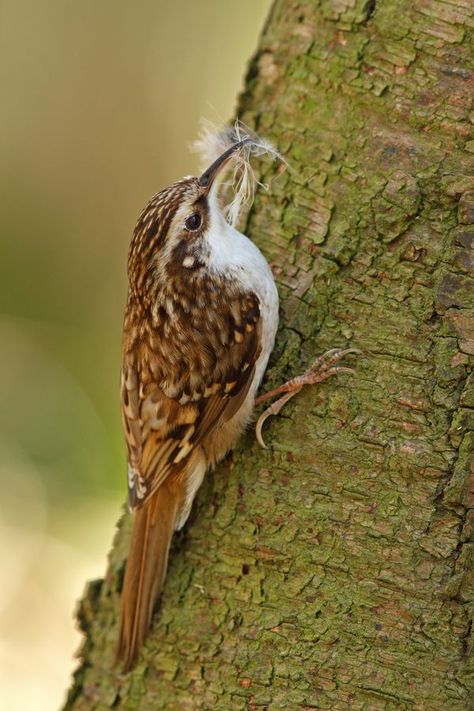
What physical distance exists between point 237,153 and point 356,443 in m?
0.90

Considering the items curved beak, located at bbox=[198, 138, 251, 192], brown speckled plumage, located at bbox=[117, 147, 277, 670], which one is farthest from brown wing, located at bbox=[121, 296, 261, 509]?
curved beak, located at bbox=[198, 138, 251, 192]

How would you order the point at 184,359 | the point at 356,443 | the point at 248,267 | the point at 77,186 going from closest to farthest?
the point at 356,443, the point at 248,267, the point at 184,359, the point at 77,186

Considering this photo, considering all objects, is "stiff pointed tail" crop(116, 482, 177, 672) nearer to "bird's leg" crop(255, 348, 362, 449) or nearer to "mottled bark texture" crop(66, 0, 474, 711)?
"mottled bark texture" crop(66, 0, 474, 711)

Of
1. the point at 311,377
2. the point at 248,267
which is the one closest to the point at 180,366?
the point at 248,267

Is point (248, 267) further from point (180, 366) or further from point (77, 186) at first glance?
point (77, 186)

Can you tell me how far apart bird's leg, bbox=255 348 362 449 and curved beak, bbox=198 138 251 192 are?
Answer: 0.62m

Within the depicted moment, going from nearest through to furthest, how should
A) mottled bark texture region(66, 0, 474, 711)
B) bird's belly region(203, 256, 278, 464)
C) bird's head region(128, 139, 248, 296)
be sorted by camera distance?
mottled bark texture region(66, 0, 474, 711), bird's belly region(203, 256, 278, 464), bird's head region(128, 139, 248, 296)

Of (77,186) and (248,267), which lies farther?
(77,186)

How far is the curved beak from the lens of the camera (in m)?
2.48

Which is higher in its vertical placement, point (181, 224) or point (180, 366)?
point (181, 224)

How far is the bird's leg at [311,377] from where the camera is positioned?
2.17 metres

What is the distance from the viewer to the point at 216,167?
249 cm

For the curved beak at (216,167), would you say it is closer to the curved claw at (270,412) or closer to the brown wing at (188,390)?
the brown wing at (188,390)

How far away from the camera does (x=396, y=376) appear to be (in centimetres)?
212
